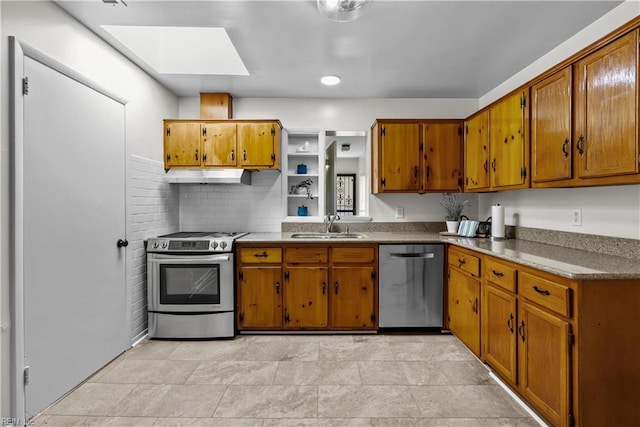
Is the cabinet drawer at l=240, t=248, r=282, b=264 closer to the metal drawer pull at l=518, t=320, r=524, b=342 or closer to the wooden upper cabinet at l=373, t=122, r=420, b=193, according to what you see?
the wooden upper cabinet at l=373, t=122, r=420, b=193

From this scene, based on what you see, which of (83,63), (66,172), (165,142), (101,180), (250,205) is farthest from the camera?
(250,205)

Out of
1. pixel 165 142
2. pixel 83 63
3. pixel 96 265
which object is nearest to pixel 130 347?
pixel 96 265

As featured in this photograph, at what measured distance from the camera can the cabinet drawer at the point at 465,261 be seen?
268 cm

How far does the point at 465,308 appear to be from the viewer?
289 centimetres

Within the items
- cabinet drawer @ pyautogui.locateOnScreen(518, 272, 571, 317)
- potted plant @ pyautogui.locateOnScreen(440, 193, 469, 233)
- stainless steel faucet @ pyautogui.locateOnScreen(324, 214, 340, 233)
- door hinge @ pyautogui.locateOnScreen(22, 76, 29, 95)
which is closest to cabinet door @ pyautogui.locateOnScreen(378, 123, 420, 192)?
potted plant @ pyautogui.locateOnScreen(440, 193, 469, 233)

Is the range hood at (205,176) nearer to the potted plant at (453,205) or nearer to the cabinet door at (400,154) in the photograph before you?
the cabinet door at (400,154)

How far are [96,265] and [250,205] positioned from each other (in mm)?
1749

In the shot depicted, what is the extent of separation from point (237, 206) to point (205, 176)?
0.62 metres

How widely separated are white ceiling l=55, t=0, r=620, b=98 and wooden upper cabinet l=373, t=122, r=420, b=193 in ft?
1.49

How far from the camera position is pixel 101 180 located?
2.56 m

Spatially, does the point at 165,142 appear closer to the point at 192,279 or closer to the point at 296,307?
the point at 192,279

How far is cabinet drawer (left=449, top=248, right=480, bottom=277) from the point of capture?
268 cm

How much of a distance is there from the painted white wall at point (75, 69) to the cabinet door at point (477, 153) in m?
3.16

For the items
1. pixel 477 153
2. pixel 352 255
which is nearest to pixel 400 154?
pixel 477 153
